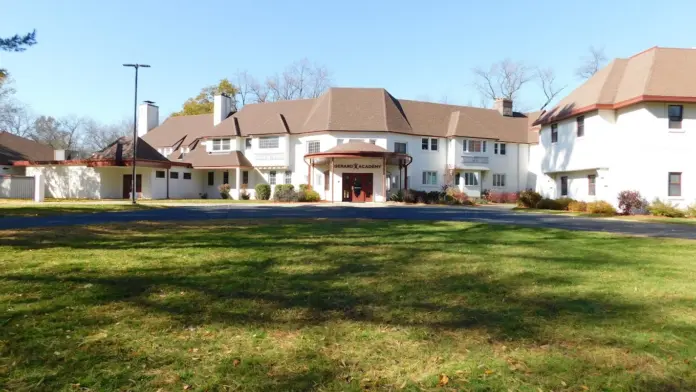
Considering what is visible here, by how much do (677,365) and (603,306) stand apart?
1724 mm

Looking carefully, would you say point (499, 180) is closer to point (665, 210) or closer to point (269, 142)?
point (665, 210)

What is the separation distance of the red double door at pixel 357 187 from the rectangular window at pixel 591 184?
15.8 meters

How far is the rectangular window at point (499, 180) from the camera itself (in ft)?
136

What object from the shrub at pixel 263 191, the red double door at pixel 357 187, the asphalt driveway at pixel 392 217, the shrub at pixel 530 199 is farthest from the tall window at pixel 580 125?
the shrub at pixel 263 191

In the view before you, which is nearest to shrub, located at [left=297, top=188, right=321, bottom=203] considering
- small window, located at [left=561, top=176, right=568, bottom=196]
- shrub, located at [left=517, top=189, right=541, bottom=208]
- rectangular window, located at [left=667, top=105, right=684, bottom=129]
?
shrub, located at [left=517, top=189, right=541, bottom=208]

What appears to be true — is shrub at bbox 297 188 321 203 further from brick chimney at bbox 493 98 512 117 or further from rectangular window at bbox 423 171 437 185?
brick chimney at bbox 493 98 512 117

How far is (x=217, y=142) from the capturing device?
42.7 m

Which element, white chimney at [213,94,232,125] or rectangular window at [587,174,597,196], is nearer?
rectangular window at [587,174,597,196]

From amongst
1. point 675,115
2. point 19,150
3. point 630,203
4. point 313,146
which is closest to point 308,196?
point 313,146

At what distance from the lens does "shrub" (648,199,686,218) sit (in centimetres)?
2273

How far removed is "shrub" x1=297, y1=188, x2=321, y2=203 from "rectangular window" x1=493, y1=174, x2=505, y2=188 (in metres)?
17.0

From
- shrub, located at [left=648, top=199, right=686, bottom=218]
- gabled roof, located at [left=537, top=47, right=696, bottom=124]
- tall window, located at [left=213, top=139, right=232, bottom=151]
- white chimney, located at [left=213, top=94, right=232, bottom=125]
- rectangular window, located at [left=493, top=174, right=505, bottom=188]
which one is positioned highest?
white chimney, located at [left=213, top=94, right=232, bottom=125]

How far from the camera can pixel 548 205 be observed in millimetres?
27625

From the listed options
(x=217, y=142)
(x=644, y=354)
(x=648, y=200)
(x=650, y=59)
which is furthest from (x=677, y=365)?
(x=217, y=142)
